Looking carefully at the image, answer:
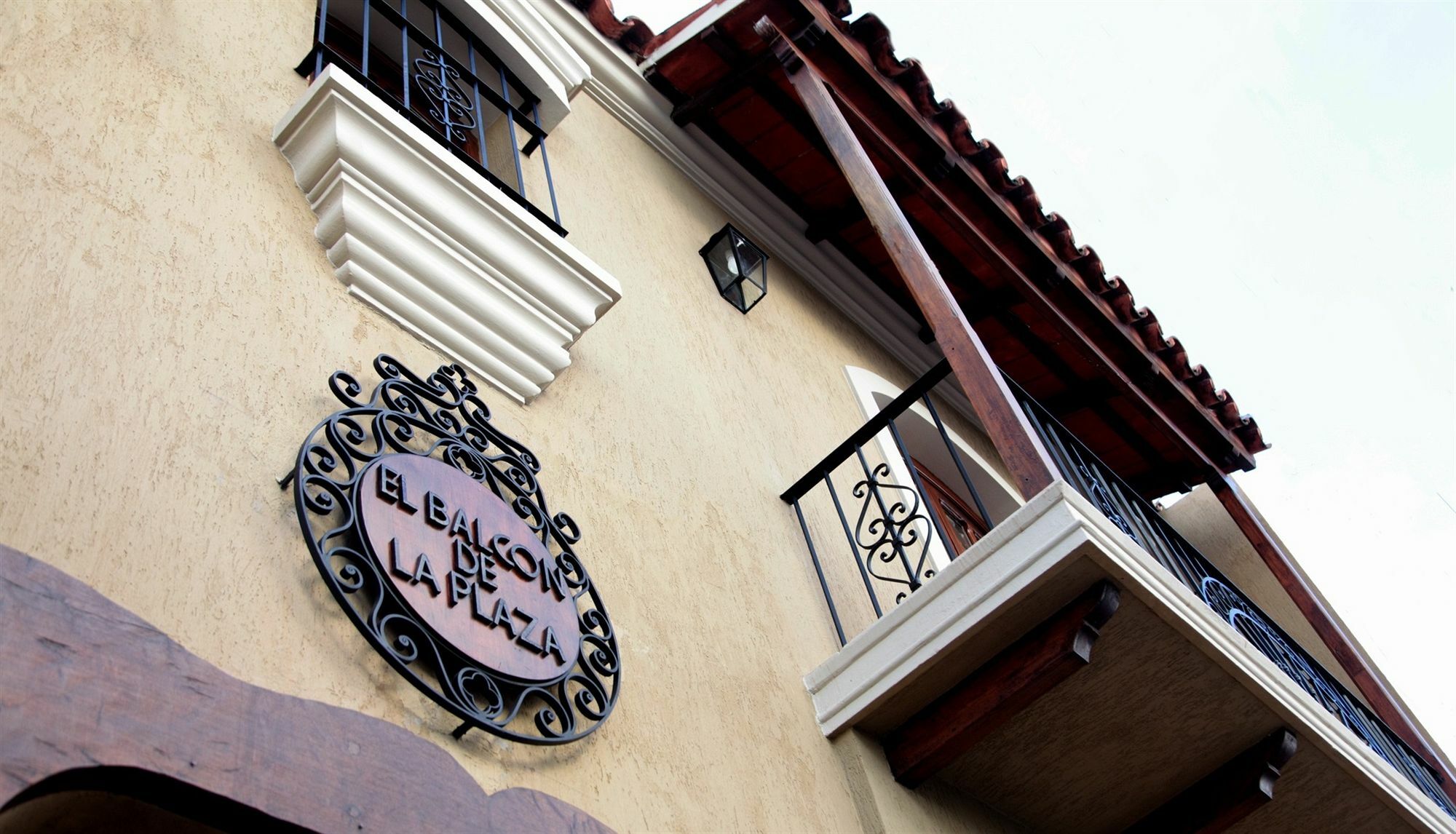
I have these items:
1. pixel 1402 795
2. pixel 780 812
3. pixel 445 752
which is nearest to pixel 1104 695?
pixel 780 812

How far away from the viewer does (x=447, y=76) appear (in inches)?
168

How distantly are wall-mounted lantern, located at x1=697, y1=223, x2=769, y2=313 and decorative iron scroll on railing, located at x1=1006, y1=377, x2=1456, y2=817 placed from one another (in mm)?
1193

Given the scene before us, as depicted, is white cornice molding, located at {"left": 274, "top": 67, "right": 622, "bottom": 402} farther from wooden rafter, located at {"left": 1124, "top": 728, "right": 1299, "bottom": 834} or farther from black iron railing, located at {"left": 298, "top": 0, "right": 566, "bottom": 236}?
wooden rafter, located at {"left": 1124, "top": 728, "right": 1299, "bottom": 834}

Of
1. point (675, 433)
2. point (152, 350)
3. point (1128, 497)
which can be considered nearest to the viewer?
point (152, 350)

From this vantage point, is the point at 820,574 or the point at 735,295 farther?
the point at 735,295

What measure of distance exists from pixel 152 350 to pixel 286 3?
2.03 metres

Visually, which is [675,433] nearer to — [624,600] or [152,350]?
[624,600]

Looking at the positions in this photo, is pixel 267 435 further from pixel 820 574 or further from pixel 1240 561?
pixel 1240 561

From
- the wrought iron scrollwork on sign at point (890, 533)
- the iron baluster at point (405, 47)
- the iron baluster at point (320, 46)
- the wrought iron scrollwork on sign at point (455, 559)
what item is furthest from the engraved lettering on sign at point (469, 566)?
the wrought iron scrollwork on sign at point (890, 533)

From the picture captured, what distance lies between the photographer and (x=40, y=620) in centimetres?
190

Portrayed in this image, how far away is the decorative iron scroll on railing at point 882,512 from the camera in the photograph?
402 cm

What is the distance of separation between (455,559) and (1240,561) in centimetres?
700

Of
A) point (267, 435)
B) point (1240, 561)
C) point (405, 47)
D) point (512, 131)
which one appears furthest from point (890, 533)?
point (1240, 561)

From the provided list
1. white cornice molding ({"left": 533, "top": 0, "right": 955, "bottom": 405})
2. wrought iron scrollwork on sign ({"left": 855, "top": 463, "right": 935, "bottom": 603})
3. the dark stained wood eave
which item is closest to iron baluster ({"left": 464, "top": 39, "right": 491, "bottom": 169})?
white cornice molding ({"left": 533, "top": 0, "right": 955, "bottom": 405})
